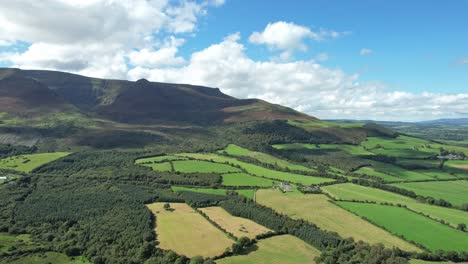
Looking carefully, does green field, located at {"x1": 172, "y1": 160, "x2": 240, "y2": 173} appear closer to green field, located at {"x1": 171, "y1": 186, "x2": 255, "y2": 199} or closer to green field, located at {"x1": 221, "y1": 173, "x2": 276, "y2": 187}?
green field, located at {"x1": 221, "y1": 173, "x2": 276, "y2": 187}

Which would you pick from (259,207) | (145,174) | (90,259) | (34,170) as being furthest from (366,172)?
(34,170)

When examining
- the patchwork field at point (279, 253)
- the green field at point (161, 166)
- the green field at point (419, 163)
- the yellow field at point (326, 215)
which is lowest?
the patchwork field at point (279, 253)

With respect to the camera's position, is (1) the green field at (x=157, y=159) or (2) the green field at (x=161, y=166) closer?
(2) the green field at (x=161, y=166)

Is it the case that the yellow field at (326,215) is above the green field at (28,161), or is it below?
below

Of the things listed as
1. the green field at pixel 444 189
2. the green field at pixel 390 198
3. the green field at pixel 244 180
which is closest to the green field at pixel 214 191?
the green field at pixel 244 180

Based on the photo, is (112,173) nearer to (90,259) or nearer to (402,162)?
(90,259)

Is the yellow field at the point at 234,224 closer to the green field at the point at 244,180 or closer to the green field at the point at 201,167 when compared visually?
the green field at the point at 244,180

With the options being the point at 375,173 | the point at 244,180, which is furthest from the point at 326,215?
the point at 375,173
